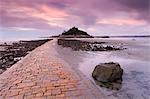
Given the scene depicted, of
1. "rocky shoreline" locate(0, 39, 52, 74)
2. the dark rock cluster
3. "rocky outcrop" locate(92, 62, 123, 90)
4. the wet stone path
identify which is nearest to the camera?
the wet stone path

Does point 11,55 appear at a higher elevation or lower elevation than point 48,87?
lower

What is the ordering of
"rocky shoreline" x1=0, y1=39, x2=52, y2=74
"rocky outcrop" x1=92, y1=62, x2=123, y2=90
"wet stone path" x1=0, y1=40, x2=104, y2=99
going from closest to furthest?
"wet stone path" x1=0, y1=40, x2=104, y2=99 → "rocky outcrop" x1=92, y1=62, x2=123, y2=90 → "rocky shoreline" x1=0, y1=39, x2=52, y2=74

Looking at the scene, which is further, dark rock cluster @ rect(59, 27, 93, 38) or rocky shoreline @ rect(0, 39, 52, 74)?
dark rock cluster @ rect(59, 27, 93, 38)

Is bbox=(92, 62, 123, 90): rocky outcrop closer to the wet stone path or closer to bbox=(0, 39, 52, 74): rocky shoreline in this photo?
the wet stone path

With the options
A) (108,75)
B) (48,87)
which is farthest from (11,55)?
(48,87)

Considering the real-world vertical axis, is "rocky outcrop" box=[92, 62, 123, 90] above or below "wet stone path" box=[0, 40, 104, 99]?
below

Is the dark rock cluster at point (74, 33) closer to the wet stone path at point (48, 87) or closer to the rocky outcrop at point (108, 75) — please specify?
the rocky outcrop at point (108, 75)

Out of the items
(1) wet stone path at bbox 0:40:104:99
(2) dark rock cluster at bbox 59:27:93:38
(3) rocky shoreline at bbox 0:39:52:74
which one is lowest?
(3) rocky shoreline at bbox 0:39:52:74

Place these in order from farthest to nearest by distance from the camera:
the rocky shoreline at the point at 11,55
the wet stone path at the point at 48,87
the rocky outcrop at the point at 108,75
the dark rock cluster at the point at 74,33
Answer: the dark rock cluster at the point at 74,33
the rocky shoreline at the point at 11,55
the rocky outcrop at the point at 108,75
the wet stone path at the point at 48,87

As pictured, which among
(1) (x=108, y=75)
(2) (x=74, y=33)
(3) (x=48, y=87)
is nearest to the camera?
(3) (x=48, y=87)

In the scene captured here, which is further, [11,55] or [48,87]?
[11,55]

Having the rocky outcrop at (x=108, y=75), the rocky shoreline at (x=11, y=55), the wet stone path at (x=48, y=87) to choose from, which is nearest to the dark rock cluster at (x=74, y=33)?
the rocky shoreline at (x=11, y=55)

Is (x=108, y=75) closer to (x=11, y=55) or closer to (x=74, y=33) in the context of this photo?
(x=11, y=55)

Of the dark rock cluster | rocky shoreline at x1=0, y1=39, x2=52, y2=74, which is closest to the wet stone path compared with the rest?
rocky shoreline at x1=0, y1=39, x2=52, y2=74
